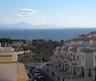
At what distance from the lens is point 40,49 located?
166 ft

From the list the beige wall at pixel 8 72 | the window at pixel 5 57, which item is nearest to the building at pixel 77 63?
Result: the window at pixel 5 57

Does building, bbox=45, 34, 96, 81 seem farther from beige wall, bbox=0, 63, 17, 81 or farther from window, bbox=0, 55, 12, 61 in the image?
beige wall, bbox=0, 63, 17, 81

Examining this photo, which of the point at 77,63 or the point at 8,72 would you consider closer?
the point at 8,72

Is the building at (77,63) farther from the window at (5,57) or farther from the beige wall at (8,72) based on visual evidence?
the beige wall at (8,72)

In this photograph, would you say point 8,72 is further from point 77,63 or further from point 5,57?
point 77,63

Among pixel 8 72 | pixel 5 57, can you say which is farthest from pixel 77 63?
pixel 8 72

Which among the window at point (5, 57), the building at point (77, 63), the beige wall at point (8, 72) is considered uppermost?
the window at point (5, 57)

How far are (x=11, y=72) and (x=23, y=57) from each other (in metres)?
37.3

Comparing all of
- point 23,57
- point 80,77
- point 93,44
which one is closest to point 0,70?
point 80,77

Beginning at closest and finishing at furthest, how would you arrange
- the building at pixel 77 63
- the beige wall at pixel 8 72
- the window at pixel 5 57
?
the beige wall at pixel 8 72
the window at pixel 5 57
the building at pixel 77 63

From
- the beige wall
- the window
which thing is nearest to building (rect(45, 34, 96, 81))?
the window

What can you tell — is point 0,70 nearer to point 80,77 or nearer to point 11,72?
point 11,72

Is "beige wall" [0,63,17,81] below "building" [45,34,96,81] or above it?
above

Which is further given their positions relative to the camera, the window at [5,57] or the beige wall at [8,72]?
the window at [5,57]
